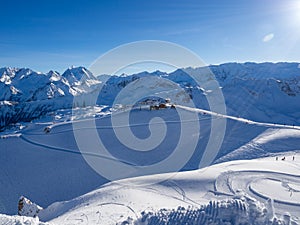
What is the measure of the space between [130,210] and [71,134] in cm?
2321

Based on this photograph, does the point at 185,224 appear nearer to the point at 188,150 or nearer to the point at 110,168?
the point at 110,168

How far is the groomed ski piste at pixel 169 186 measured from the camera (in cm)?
686

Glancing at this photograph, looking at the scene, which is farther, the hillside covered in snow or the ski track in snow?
the ski track in snow

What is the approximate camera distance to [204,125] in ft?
105

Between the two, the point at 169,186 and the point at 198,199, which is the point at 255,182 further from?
the point at 169,186

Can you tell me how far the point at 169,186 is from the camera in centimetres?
1435

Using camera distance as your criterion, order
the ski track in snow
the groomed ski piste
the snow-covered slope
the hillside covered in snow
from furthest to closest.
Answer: the ski track in snow → the hillside covered in snow → the groomed ski piste → the snow-covered slope

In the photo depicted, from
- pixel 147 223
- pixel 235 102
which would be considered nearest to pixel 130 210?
pixel 147 223

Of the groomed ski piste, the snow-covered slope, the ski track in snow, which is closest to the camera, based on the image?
the snow-covered slope

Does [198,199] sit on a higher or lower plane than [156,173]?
higher

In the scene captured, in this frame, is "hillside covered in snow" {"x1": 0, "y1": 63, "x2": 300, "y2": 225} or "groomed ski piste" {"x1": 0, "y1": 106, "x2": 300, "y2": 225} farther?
"hillside covered in snow" {"x1": 0, "y1": 63, "x2": 300, "y2": 225}

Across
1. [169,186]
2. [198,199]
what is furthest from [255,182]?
[169,186]

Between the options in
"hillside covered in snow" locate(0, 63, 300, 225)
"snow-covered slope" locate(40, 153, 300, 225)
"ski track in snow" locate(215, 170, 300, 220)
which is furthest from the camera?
"ski track in snow" locate(215, 170, 300, 220)

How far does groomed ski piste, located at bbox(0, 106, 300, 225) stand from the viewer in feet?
22.5
